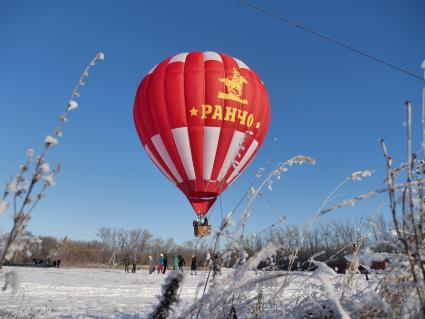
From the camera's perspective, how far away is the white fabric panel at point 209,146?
13.7m

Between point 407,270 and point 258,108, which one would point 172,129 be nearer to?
point 258,108

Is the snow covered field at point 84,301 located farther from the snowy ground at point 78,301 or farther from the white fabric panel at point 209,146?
the white fabric panel at point 209,146

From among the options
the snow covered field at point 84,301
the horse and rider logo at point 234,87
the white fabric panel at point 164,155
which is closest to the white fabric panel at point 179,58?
the horse and rider logo at point 234,87

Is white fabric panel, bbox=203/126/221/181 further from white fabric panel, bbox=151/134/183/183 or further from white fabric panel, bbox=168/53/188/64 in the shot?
white fabric panel, bbox=168/53/188/64

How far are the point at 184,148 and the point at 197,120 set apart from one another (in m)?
1.21

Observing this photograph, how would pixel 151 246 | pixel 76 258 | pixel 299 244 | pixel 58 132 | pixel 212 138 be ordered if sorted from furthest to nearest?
1. pixel 151 246
2. pixel 76 258
3. pixel 212 138
4. pixel 299 244
5. pixel 58 132

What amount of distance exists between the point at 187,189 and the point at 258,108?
14.8ft

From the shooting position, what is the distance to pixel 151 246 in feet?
312

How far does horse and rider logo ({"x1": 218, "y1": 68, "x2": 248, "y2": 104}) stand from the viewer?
46.2 ft

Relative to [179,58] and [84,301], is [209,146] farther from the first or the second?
[84,301]

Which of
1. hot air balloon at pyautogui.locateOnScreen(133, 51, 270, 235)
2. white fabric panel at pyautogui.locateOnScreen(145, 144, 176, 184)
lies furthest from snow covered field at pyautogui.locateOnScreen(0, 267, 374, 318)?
white fabric panel at pyautogui.locateOnScreen(145, 144, 176, 184)

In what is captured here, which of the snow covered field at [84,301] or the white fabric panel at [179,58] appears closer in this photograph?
the snow covered field at [84,301]

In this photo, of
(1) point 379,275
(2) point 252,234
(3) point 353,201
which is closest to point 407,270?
(1) point 379,275

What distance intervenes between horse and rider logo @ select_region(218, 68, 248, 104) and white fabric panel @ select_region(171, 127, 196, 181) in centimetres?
208
